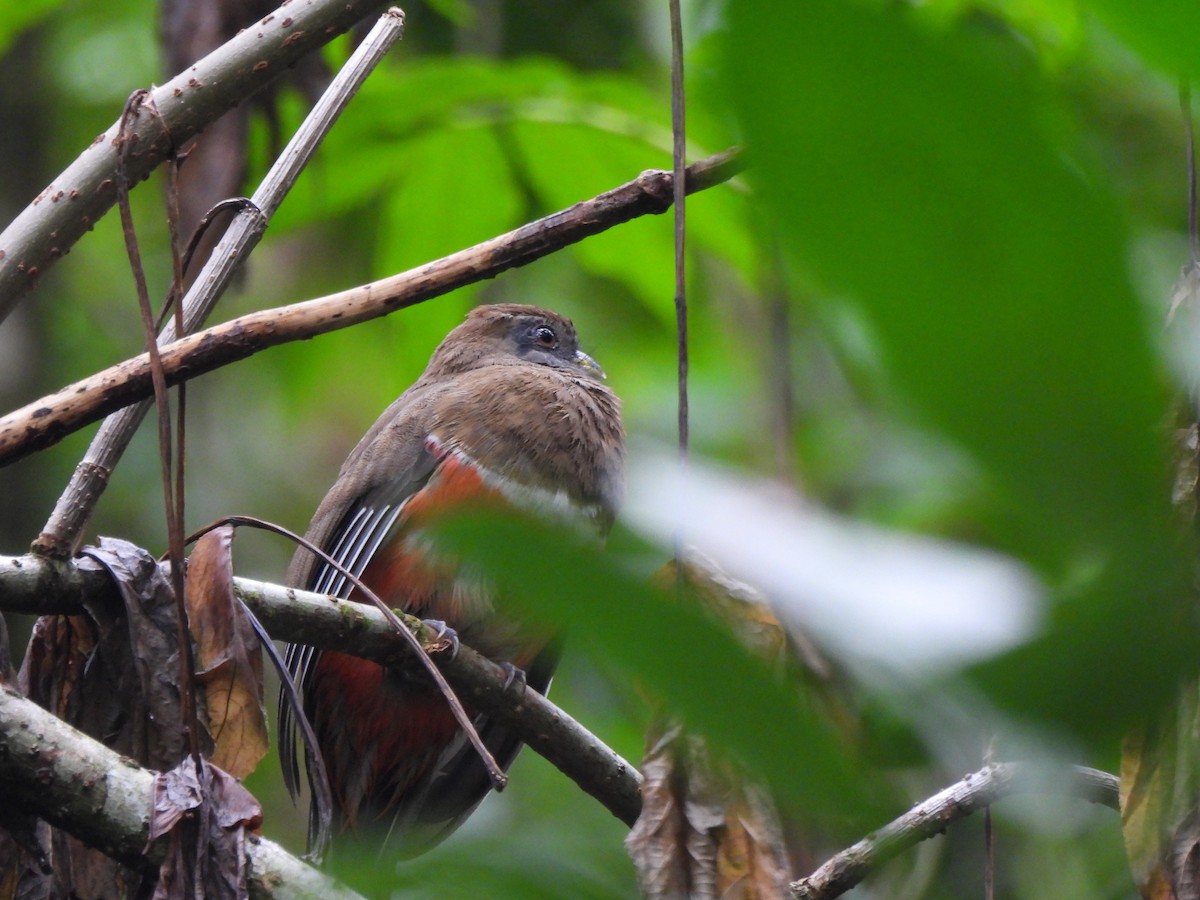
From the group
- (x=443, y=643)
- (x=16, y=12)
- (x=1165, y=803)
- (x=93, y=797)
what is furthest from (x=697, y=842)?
(x=16, y=12)

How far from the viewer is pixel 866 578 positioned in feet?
1.72

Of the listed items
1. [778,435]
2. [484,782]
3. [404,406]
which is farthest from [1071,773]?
[404,406]

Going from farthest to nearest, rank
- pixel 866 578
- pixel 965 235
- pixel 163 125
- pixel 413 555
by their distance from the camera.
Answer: pixel 413 555, pixel 163 125, pixel 866 578, pixel 965 235

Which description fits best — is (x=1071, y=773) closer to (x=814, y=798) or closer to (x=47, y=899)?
(x=814, y=798)

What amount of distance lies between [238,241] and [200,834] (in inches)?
45.7

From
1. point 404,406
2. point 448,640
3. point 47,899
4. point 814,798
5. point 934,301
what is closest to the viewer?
point 934,301

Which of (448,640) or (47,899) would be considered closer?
(47,899)

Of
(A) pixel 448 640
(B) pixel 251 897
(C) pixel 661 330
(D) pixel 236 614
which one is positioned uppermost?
(C) pixel 661 330

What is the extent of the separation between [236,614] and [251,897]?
19.4 inches

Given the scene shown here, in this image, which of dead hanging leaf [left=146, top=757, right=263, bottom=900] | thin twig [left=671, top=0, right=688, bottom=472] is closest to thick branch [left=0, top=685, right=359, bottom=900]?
dead hanging leaf [left=146, top=757, right=263, bottom=900]

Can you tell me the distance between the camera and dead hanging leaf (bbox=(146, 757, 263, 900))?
1691 mm

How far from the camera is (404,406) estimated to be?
4117 mm

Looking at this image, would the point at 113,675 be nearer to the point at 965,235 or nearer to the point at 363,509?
the point at 363,509

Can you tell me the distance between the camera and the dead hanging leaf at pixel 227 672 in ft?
6.72
